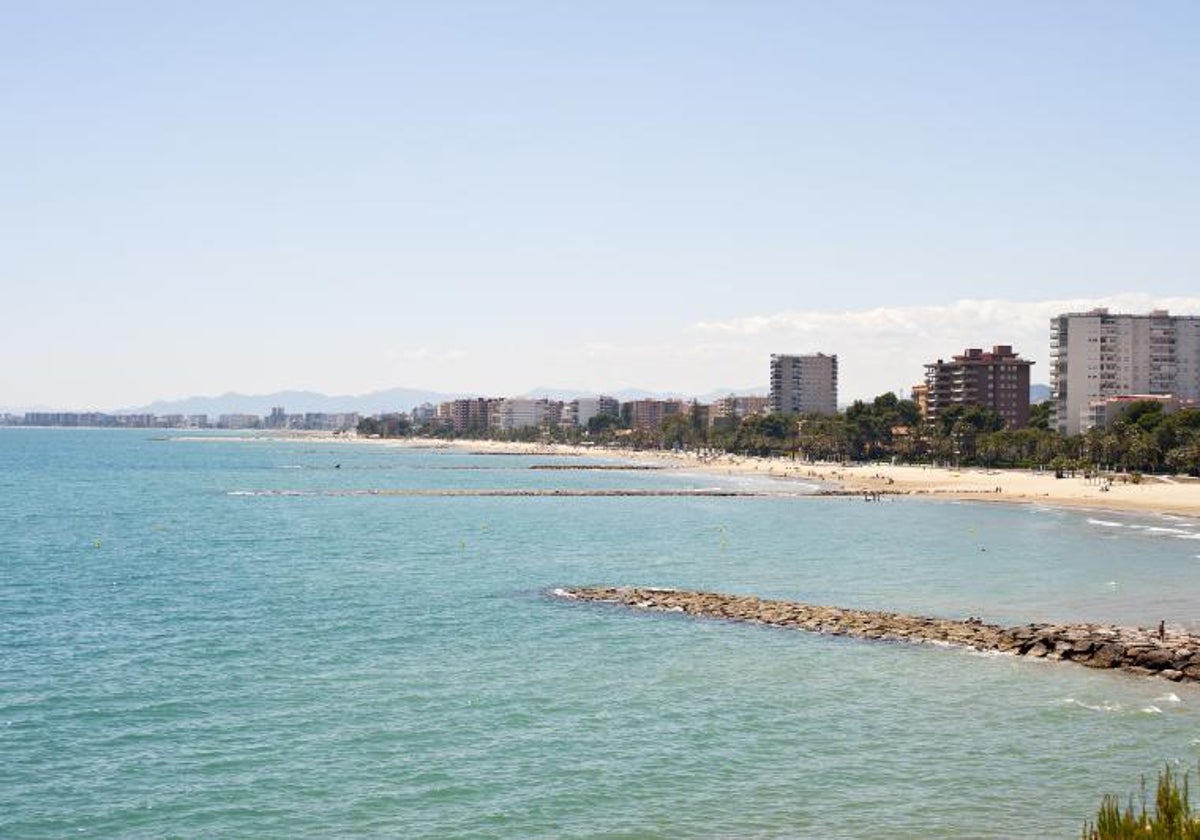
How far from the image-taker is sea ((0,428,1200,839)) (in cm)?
2470

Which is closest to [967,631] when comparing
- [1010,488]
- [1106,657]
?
[1106,657]

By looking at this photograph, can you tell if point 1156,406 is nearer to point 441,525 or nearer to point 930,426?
point 930,426

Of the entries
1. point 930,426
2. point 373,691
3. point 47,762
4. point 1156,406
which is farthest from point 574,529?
point 930,426

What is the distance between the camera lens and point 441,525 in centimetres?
9462

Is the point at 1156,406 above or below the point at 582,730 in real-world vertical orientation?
above

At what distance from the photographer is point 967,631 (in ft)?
140

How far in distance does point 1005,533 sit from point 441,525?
141ft

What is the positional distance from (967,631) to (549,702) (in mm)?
17409

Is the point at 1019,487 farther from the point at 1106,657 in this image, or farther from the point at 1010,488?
the point at 1106,657

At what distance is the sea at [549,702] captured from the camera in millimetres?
24703

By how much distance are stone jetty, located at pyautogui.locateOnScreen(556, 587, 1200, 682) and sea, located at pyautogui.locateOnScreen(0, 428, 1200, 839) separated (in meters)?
1.26

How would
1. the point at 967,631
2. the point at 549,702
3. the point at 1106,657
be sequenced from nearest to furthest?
the point at 549,702 < the point at 1106,657 < the point at 967,631

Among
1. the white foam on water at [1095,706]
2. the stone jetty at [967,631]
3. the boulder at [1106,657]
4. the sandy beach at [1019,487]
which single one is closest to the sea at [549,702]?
the white foam on water at [1095,706]

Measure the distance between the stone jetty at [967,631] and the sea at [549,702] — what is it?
1263 mm
